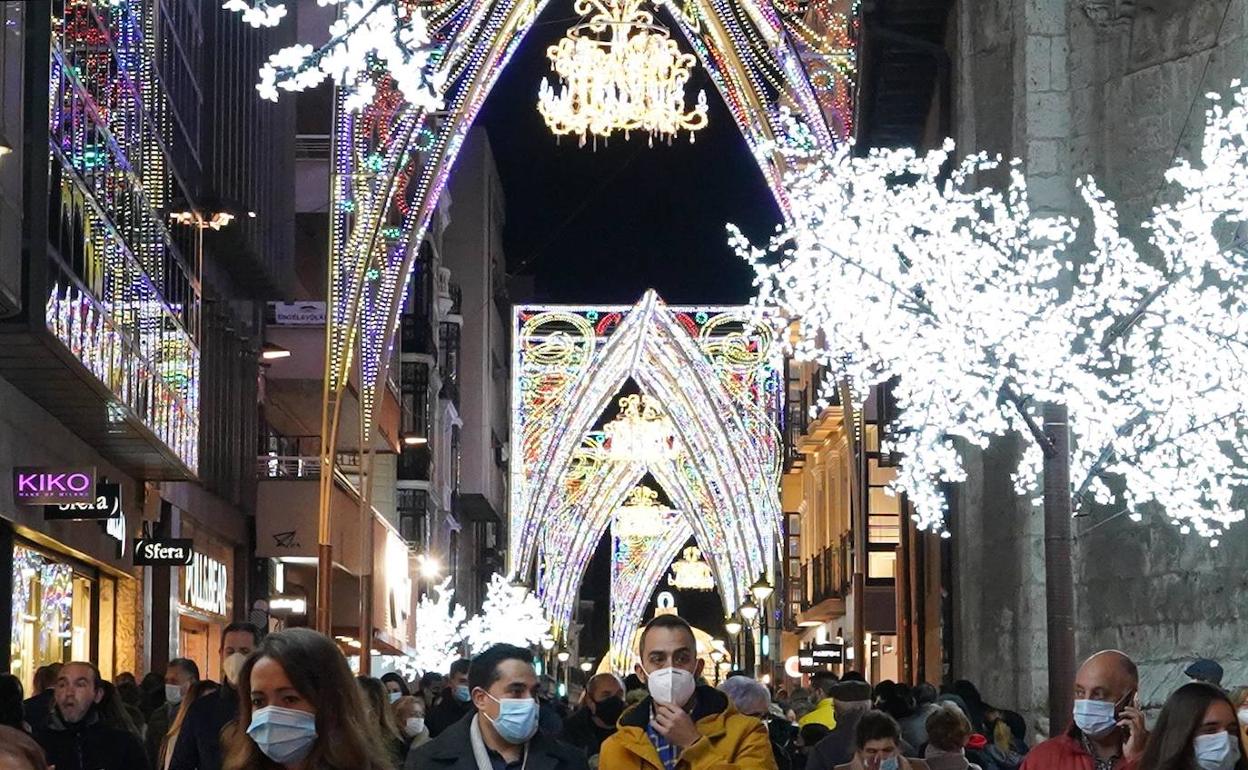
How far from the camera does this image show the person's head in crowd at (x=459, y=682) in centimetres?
1848

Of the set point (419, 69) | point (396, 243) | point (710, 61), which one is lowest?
point (419, 69)

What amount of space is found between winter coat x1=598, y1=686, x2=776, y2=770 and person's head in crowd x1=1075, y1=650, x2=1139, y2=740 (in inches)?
46.0

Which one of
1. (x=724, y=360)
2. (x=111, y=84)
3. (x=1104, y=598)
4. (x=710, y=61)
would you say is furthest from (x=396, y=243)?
(x=724, y=360)

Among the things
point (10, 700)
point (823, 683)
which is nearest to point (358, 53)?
point (10, 700)

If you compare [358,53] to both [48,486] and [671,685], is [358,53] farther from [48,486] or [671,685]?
[48,486]

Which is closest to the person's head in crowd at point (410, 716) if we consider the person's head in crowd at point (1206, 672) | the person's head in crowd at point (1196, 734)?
the person's head in crowd at point (1206, 672)

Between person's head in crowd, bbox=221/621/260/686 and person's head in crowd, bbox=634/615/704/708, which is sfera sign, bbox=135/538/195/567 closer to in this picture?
person's head in crowd, bbox=221/621/260/686

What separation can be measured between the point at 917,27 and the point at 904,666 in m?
10.9

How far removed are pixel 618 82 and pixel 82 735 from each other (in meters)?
20.1

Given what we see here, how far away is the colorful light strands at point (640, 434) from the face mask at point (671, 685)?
60007 millimetres

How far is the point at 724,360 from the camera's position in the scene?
63.8m

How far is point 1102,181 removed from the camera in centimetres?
2370

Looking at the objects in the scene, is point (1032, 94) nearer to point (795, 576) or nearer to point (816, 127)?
point (816, 127)

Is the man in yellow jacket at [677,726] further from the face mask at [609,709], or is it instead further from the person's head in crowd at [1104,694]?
the face mask at [609,709]
